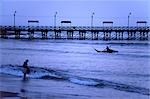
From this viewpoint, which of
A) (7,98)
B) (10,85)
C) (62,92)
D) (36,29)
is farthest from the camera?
(36,29)

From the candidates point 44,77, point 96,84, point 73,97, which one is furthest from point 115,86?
point 73,97

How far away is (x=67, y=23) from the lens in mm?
127750

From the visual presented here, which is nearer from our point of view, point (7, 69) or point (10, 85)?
point (10, 85)

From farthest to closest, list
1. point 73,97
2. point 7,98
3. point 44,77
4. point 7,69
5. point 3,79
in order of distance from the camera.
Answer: point 7,69 < point 44,77 < point 3,79 < point 73,97 < point 7,98

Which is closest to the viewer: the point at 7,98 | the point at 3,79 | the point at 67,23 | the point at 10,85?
the point at 7,98

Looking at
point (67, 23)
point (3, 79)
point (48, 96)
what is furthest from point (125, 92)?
point (67, 23)

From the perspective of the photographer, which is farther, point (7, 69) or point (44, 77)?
point (7, 69)

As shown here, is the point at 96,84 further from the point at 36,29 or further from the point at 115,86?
the point at 36,29

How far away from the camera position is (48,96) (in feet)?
66.3

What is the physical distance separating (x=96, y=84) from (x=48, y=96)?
695 cm

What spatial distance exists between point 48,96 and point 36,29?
80.0 meters

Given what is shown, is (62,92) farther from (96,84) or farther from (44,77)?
(44,77)

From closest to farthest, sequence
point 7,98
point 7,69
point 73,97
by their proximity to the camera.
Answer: point 7,98 → point 73,97 → point 7,69

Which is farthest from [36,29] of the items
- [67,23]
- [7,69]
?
[7,69]
